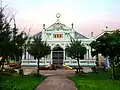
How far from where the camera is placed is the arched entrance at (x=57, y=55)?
56188mm

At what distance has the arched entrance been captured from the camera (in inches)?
2212

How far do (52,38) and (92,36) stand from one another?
7620mm

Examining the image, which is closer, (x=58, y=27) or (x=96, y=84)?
(x=96, y=84)

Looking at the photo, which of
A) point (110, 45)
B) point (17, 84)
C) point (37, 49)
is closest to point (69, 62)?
point (37, 49)

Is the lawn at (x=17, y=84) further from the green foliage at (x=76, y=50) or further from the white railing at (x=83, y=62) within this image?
the white railing at (x=83, y=62)

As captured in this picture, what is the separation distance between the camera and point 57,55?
5662cm

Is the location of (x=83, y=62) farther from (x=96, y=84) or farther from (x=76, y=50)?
(x=96, y=84)

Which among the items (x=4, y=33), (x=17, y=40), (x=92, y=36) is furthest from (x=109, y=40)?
(x=92, y=36)

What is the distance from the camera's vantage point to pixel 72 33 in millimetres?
56031

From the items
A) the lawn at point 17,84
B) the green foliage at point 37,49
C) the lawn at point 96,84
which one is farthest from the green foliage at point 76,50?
the lawn at point 17,84

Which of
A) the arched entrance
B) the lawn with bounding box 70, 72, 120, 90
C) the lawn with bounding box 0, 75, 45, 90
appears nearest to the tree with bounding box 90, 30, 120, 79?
the lawn with bounding box 70, 72, 120, 90

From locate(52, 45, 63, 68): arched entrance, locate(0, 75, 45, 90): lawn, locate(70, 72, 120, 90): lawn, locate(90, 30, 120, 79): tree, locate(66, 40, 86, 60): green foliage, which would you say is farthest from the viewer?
locate(52, 45, 63, 68): arched entrance

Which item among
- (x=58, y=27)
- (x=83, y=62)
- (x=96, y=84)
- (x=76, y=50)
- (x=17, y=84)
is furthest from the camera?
(x=58, y=27)

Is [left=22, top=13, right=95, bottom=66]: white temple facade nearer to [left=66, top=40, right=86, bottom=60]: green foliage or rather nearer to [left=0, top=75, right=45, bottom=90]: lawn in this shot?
[left=66, top=40, right=86, bottom=60]: green foliage
